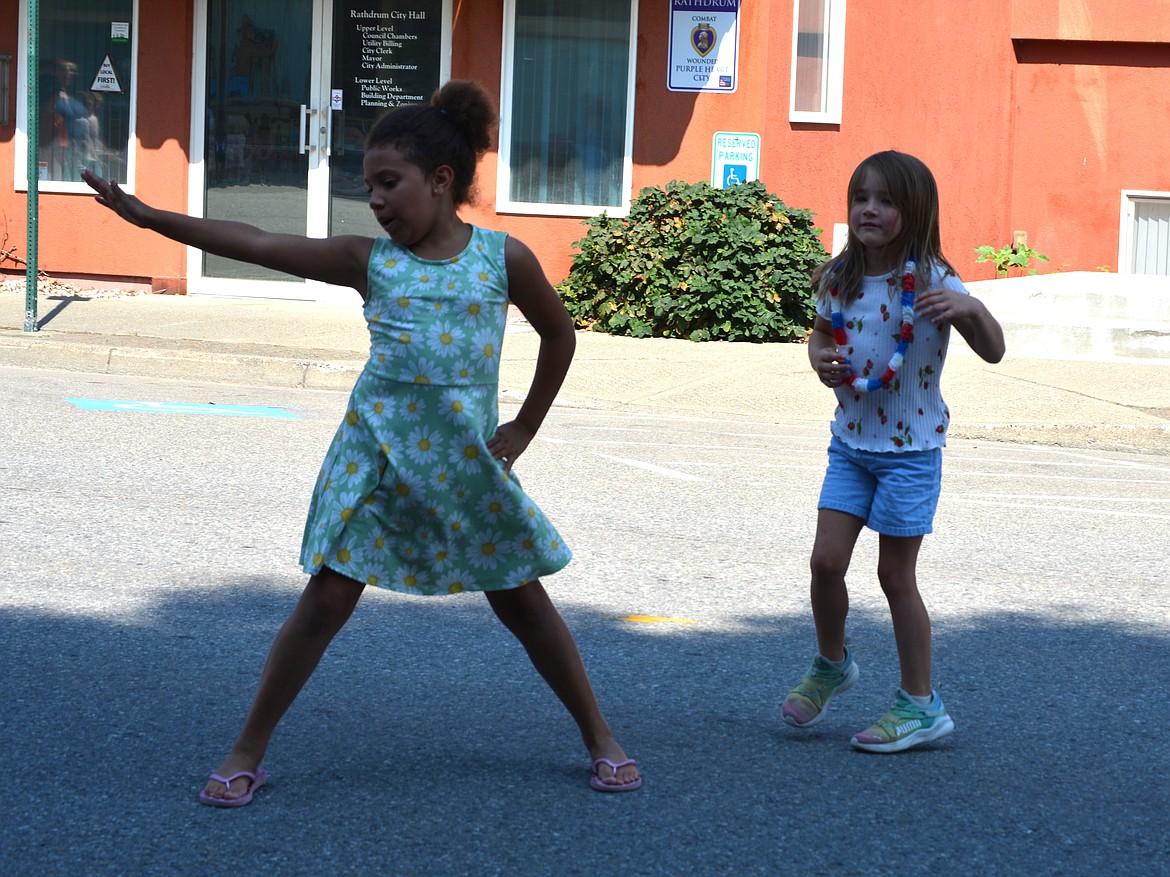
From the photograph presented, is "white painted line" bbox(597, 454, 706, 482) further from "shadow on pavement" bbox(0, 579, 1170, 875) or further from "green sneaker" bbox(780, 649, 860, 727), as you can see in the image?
"green sneaker" bbox(780, 649, 860, 727)

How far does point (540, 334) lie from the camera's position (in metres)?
3.54

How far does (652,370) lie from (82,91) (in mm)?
6907

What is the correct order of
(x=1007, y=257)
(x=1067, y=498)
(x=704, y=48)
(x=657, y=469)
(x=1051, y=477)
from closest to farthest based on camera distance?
1. (x=1067, y=498)
2. (x=657, y=469)
3. (x=1051, y=477)
4. (x=704, y=48)
5. (x=1007, y=257)

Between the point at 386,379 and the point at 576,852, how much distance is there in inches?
42.0

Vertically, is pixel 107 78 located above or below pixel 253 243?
above

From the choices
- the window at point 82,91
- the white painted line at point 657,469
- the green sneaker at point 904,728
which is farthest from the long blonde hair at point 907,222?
the window at point 82,91

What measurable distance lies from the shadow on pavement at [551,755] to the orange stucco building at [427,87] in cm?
1015

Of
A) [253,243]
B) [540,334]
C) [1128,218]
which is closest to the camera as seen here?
[253,243]

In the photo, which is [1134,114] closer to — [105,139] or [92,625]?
[105,139]

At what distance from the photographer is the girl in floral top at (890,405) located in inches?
153

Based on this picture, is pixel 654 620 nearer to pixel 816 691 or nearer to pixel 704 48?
pixel 816 691

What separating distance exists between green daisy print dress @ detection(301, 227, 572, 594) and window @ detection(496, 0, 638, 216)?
37.9 ft

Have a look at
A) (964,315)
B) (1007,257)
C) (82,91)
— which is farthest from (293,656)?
(1007,257)

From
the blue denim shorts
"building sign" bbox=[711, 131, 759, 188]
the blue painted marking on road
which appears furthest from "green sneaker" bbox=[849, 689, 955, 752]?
"building sign" bbox=[711, 131, 759, 188]
